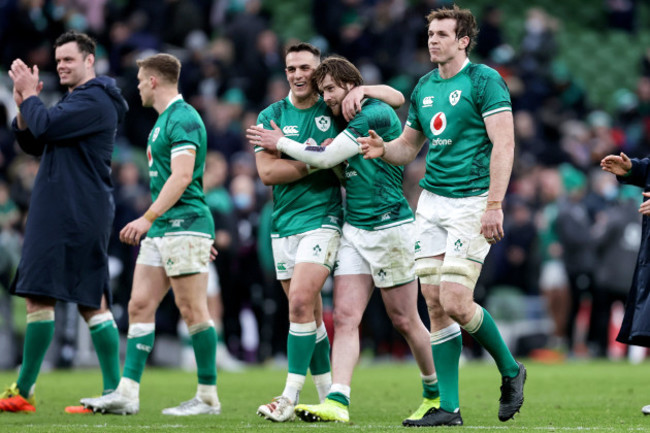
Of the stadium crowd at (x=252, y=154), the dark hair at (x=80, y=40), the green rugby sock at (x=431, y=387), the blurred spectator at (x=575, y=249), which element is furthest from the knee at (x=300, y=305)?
the blurred spectator at (x=575, y=249)

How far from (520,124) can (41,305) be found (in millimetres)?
13171

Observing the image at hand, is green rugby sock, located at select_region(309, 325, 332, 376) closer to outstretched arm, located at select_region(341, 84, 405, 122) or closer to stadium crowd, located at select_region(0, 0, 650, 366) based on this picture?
outstretched arm, located at select_region(341, 84, 405, 122)

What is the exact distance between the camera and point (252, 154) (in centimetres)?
1752

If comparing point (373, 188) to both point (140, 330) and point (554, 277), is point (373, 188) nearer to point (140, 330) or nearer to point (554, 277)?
point (140, 330)

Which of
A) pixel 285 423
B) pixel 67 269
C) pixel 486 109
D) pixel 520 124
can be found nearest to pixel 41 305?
pixel 67 269

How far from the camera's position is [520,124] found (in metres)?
20.1

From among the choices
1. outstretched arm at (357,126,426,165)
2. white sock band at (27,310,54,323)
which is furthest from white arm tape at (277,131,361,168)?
white sock band at (27,310,54,323)

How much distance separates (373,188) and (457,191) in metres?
0.77

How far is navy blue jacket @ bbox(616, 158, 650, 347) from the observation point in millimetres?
7789

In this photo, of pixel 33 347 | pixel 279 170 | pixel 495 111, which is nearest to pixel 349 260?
pixel 279 170

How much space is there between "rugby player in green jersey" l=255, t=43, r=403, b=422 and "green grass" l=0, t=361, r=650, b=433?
1.80ft

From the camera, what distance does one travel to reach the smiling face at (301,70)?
782cm

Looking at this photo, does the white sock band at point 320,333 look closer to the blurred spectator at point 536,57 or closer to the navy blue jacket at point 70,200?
the navy blue jacket at point 70,200

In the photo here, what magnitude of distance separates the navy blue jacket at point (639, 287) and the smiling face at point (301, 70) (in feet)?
7.67
